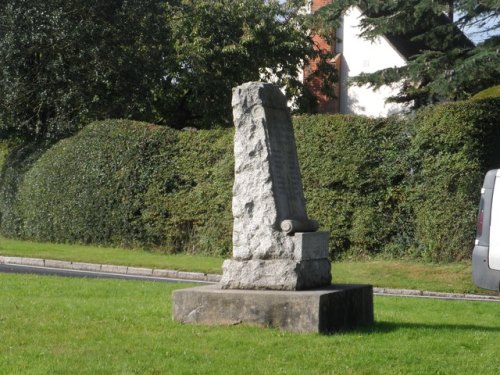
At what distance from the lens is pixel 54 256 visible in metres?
23.5

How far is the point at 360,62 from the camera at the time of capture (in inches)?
1660

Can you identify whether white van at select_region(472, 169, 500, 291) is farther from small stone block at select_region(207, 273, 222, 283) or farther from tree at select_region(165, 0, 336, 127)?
tree at select_region(165, 0, 336, 127)

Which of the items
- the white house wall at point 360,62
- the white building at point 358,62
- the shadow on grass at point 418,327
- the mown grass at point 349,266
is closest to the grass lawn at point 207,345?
the shadow on grass at point 418,327

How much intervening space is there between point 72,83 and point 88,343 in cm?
2206

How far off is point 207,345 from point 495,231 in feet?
28.7

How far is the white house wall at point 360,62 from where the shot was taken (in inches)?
1591

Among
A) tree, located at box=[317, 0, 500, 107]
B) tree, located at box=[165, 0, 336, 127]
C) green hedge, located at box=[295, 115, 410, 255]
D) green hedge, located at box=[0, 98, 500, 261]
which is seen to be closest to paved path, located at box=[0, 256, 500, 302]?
green hedge, located at box=[0, 98, 500, 261]

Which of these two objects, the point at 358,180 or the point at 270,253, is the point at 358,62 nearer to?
the point at 358,180

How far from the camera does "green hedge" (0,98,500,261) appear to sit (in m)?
20.6

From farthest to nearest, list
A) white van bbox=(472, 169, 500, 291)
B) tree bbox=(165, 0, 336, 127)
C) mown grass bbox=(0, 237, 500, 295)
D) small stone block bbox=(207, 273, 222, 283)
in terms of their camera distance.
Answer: tree bbox=(165, 0, 336, 127), small stone block bbox=(207, 273, 222, 283), mown grass bbox=(0, 237, 500, 295), white van bbox=(472, 169, 500, 291)

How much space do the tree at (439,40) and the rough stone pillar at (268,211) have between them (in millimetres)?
12974

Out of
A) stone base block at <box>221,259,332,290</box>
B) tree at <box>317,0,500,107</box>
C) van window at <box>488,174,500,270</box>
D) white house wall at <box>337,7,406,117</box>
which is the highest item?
white house wall at <box>337,7,406,117</box>

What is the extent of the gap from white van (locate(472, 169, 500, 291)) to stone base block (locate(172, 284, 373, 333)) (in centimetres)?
625

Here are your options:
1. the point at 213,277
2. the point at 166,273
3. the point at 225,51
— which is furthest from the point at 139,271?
the point at 225,51
